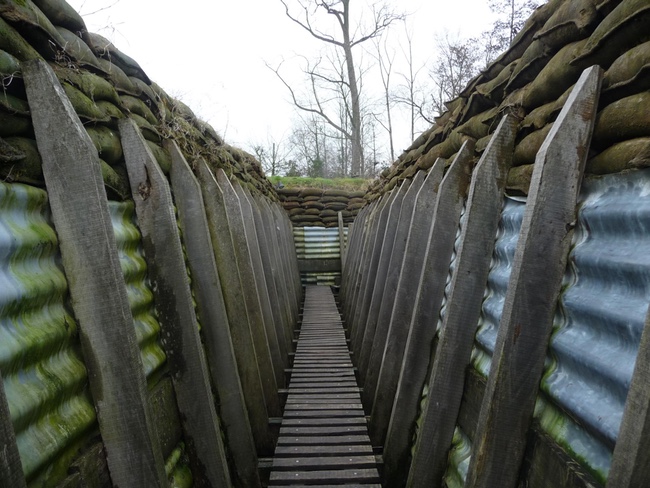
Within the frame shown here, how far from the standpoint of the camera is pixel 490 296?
197cm

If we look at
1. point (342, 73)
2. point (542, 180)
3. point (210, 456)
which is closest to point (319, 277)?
point (210, 456)

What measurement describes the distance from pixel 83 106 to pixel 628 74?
1894 millimetres

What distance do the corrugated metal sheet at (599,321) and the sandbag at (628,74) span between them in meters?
0.25

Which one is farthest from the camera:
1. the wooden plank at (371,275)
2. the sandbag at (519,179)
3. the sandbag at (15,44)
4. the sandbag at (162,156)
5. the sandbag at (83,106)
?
the wooden plank at (371,275)

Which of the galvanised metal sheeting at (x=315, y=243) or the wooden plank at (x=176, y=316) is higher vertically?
the wooden plank at (x=176, y=316)

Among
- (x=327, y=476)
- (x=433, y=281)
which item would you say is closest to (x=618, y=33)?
(x=433, y=281)

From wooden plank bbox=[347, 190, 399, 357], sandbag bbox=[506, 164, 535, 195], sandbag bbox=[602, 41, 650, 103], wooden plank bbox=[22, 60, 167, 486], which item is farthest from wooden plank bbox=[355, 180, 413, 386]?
wooden plank bbox=[22, 60, 167, 486]

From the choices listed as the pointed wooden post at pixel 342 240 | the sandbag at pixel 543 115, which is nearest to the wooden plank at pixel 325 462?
the sandbag at pixel 543 115

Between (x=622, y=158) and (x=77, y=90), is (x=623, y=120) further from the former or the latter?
(x=77, y=90)

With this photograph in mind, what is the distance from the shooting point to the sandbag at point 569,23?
56.6 inches

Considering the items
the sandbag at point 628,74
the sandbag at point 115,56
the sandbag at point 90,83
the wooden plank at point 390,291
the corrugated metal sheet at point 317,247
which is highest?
the sandbag at point 115,56

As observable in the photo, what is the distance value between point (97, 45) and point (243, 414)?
7.05 ft

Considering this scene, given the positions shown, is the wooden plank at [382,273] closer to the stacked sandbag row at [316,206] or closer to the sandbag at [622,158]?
the sandbag at [622,158]

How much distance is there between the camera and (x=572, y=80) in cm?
152
